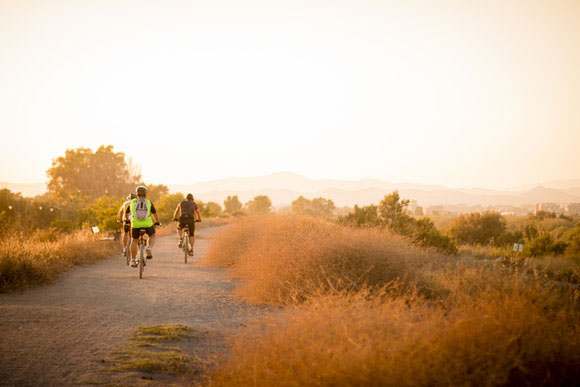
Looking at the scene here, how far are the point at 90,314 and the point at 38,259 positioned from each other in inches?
183

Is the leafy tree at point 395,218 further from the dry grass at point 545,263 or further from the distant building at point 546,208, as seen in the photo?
the distant building at point 546,208

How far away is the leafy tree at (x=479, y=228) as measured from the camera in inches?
1003

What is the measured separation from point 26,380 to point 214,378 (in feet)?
7.02

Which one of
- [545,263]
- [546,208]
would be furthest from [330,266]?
[546,208]

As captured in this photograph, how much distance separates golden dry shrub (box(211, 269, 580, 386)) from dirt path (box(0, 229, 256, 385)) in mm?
2327

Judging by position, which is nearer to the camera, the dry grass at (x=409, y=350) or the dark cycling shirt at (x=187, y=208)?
the dry grass at (x=409, y=350)

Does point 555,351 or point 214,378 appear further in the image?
point 214,378

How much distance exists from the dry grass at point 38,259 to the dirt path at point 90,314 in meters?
0.39

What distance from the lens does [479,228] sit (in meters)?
25.9

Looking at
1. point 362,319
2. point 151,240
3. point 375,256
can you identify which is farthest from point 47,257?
point 362,319

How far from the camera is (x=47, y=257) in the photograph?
1134 cm

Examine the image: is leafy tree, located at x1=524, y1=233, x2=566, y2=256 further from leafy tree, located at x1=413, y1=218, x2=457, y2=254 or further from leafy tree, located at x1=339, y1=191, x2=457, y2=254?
leafy tree, located at x1=413, y1=218, x2=457, y2=254

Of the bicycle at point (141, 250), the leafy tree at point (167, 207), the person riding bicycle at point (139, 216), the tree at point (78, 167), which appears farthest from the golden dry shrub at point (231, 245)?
the tree at point (78, 167)

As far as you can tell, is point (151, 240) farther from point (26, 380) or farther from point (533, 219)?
point (533, 219)
